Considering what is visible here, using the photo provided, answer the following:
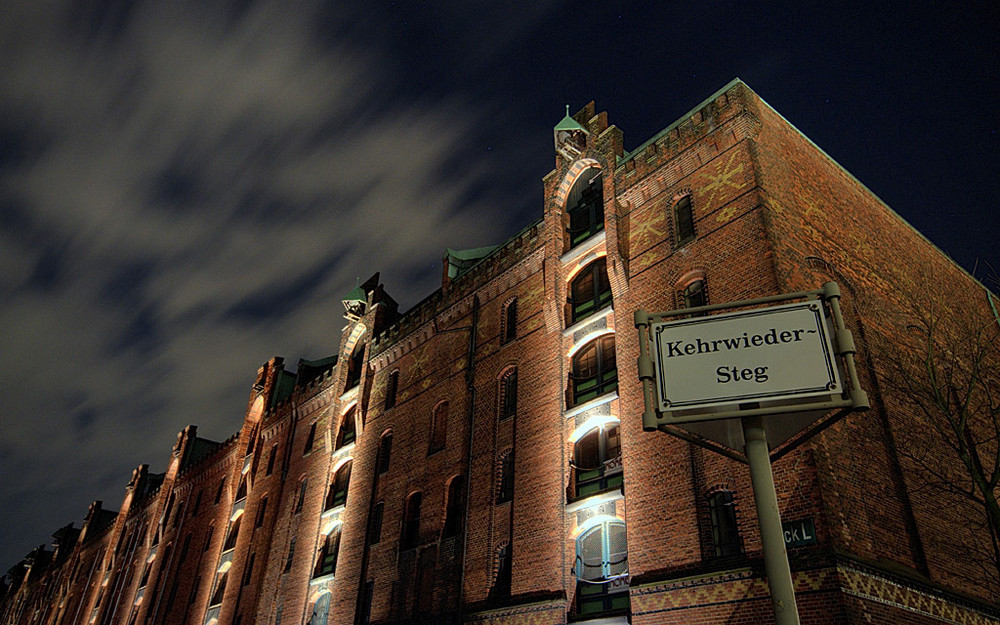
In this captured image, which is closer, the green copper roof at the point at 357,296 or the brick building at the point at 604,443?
the brick building at the point at 604,443

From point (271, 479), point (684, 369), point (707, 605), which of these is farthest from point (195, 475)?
point (684, 369)

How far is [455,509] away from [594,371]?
21.1 ft

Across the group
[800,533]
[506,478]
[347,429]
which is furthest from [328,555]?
[800,533]

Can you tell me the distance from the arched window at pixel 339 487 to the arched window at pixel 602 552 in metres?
12.9

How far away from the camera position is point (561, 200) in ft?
74.1

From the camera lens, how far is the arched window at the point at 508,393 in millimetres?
21531

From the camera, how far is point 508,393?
72.6ft

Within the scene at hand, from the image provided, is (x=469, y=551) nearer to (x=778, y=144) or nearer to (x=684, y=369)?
(x=778, y=144)

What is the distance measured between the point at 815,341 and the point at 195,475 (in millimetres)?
42184

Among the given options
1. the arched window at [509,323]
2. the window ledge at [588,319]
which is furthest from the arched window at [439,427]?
the window ledge at [588,319]

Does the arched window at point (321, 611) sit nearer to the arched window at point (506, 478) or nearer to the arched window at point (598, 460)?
the arched window at point (506, 478)

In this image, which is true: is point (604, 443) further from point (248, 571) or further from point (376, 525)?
point (248, 571)

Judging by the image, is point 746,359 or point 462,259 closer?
point 746,359

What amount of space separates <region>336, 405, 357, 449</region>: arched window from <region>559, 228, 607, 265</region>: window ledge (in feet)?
39.6
